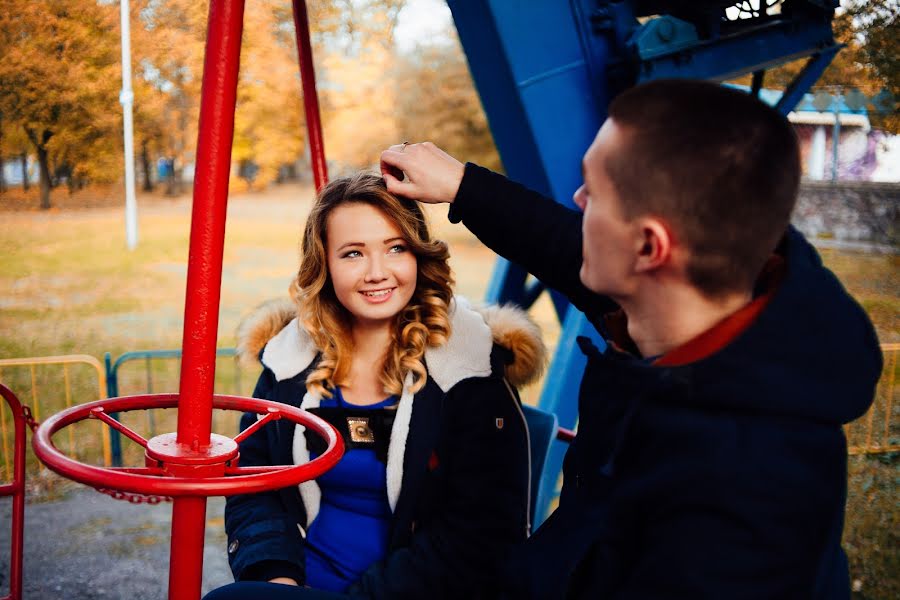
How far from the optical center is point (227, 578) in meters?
3.29

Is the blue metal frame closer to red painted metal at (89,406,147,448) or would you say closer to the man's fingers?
the man's fingers

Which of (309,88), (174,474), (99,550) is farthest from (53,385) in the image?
(174,474)

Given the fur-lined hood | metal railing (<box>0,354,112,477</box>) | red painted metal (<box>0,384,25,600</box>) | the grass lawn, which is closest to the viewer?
the fur-lined hood

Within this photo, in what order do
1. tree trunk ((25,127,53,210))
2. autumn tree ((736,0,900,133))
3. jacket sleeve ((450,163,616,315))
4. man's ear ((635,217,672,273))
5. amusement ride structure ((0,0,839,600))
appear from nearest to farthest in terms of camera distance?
man's ear ((635,217,672,273)) → jacket sleeve ((450,163,616,315)) → amusement ride structure ((0,0,839,600)) → autumn tree ((736,0,900,133)) → tree trunk ((25,127,53,210))

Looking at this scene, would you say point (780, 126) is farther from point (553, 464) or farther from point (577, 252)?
point (553, 464)

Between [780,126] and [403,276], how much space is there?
933 mm

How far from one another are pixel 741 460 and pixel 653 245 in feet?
0.88

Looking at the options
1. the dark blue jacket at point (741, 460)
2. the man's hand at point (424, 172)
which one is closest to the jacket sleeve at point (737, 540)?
the dark blue jacket at point (741, 460)

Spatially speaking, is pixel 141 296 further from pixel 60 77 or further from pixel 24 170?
pixel 60 77

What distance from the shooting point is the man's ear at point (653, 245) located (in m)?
0.97

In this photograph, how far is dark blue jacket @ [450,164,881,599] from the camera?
2.86ft

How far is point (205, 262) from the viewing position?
3.62ft

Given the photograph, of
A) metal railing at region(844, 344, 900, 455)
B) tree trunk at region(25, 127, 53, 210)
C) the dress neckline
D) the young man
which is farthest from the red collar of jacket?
tree trunk at region(25, 127, 53, 210)

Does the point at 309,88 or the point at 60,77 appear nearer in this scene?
the point at 309,88
